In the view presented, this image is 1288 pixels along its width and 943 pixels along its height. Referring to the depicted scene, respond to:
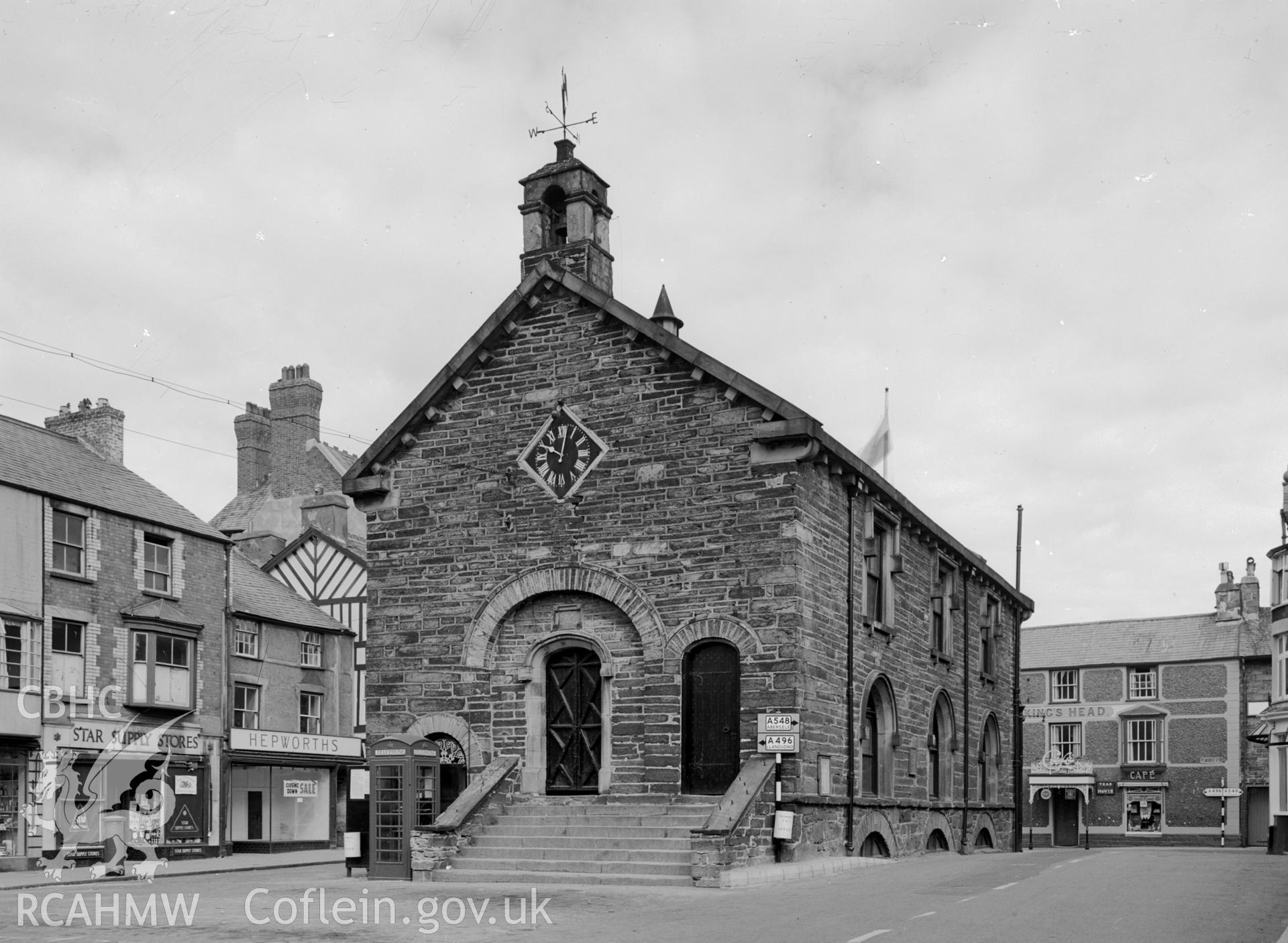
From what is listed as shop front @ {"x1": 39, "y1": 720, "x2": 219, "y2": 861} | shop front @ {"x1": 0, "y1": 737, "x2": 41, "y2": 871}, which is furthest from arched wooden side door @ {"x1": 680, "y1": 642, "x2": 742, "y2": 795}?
shop front @ {"x1": 0, "y1": 737, "x2": 41, "y2": 871}

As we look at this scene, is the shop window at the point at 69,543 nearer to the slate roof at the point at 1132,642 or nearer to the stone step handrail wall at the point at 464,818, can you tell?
the stone step handrail wall at the point at 464,818

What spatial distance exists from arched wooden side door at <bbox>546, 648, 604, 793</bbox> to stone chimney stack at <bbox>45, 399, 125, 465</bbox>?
58.2 feet

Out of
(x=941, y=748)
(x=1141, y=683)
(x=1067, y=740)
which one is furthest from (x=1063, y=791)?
(x=941, y=748)

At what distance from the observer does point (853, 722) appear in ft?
73.6

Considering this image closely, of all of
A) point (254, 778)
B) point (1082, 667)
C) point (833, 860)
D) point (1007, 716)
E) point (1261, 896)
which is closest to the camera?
point (1261, 896)

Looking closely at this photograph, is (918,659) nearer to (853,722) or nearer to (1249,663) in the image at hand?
(853,722)

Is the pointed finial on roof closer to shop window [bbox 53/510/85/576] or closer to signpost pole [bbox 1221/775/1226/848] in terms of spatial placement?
shop window [bbox 53/510/85/576]

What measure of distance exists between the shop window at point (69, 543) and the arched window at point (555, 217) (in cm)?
1382

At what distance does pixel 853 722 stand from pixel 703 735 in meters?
3.02

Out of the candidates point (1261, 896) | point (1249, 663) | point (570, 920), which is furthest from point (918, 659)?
point (1249, 663)

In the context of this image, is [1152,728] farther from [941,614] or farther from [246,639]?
[246,639]

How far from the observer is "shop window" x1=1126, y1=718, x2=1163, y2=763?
5812cm

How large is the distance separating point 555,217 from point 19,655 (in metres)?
15.0

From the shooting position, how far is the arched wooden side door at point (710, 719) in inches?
806
